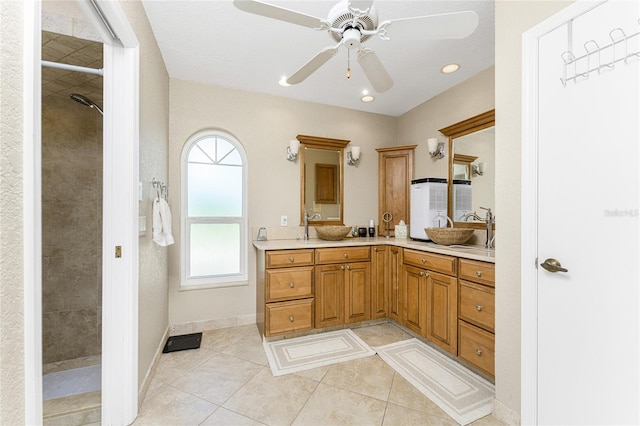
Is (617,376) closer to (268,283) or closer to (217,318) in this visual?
(268,283)

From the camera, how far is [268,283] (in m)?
2.48

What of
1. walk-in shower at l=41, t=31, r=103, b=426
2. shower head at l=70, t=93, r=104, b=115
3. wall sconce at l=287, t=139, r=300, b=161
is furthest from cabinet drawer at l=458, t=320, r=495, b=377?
shower head at l=70, t=93, r=104, b=115

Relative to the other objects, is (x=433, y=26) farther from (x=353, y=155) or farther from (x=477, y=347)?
(x=353, y=155)

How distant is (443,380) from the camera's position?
1.96 metres

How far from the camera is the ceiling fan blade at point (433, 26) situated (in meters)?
1.19

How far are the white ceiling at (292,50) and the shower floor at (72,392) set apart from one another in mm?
2629

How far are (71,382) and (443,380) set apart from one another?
2.77 m

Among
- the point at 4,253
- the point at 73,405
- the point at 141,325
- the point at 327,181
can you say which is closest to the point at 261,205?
the point at 327,181

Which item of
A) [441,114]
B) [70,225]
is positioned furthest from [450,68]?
[70,225]

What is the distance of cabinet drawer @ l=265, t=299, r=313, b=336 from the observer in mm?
2484

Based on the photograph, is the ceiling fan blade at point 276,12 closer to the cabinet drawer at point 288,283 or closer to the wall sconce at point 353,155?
the cabinet drawer at point 288,283

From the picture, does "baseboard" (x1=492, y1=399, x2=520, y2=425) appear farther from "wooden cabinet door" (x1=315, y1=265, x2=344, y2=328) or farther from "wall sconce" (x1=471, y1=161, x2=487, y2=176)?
"wall sconce" (x1=471, y1=161, x2=487, y2=176)

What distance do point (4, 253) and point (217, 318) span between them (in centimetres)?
248

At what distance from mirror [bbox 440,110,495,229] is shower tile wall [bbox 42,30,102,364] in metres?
3.37
